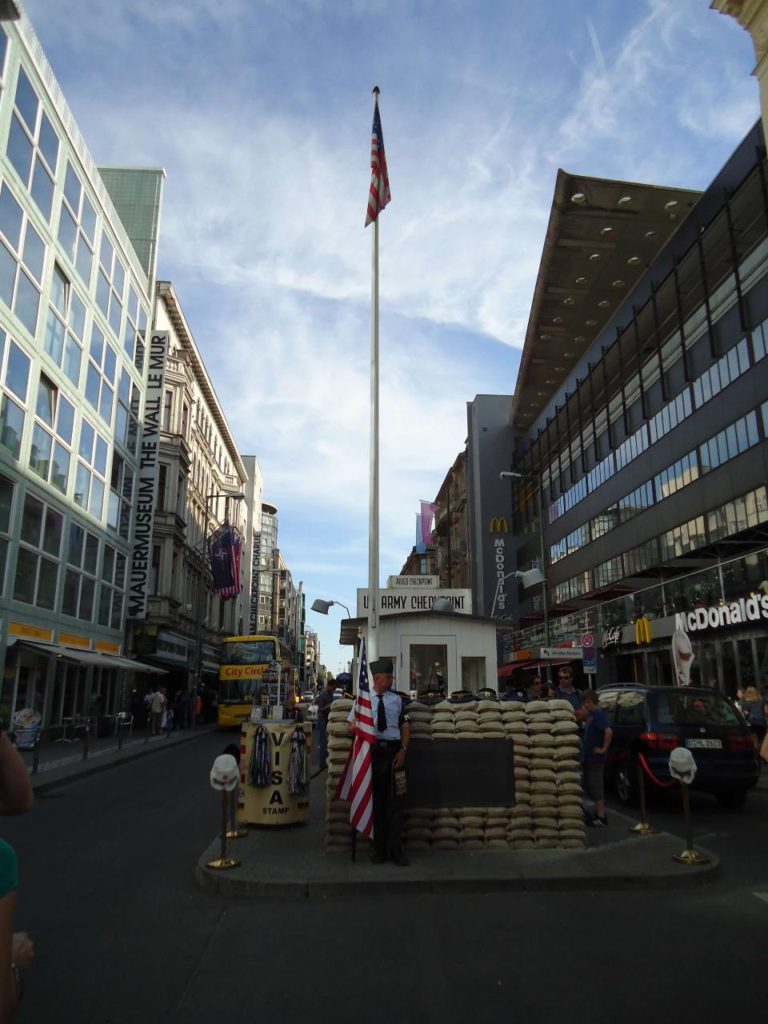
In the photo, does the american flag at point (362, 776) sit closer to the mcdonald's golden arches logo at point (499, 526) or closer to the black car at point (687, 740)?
the black car at point (687, 740)

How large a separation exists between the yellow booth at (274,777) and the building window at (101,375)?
23223 millimetres

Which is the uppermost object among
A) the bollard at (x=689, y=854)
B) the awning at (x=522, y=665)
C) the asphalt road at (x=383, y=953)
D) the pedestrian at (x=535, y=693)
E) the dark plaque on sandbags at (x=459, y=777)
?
the awning at (x=522, y=665)

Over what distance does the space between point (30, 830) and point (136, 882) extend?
3.89 metres

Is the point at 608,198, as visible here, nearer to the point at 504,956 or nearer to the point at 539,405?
the point at 539,405

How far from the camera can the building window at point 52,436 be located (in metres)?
24.2

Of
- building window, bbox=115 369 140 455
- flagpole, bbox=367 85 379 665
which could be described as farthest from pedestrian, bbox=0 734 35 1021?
building window, bbox=115 369 140 455

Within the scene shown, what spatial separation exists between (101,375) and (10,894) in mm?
31007

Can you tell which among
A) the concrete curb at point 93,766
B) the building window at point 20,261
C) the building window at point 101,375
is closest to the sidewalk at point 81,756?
the concrete curb at point 93,766

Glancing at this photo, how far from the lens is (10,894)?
2.32 metres

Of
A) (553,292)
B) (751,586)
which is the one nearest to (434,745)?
(751,586)

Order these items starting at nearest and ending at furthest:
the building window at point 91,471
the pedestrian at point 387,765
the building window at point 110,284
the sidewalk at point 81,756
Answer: the pedestrian at point 387,765 → the sidewalk at point 81,756 → the building window at point 91,471 → the building window at point 110,284

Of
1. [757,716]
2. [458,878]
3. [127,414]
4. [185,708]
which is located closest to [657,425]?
[757,716]

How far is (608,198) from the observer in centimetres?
3925

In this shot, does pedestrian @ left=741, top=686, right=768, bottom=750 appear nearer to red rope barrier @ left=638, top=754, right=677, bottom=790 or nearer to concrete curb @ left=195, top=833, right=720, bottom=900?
red rope barrier @ left=638, top=754, right=677, bottom=790
